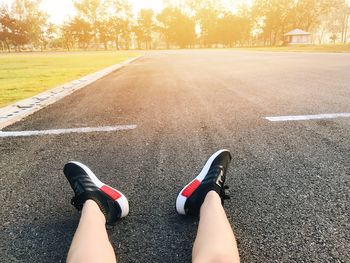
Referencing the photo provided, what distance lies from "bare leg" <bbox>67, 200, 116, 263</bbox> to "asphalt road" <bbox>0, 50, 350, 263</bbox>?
22cm

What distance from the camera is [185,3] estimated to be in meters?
92.4

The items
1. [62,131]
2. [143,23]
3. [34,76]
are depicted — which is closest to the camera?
[62,131]

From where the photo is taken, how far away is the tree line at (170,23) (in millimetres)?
74812

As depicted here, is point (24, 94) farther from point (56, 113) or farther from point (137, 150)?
point (137, 150)

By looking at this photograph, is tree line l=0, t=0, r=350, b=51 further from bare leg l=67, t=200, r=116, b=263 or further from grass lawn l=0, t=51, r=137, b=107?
bare leg l=67, t=200, r=116, b=263

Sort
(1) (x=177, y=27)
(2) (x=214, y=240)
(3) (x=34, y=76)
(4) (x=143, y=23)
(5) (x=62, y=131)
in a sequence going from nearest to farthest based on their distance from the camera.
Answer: (2) (x=214, y=240) < (5) (x=62, y=131) < (3) (x=34, y=76) < (4) (x=143, y=23) < (1) (x=177, y=27)

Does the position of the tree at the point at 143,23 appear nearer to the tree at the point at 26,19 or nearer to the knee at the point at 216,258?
the tree at the point at 26,19

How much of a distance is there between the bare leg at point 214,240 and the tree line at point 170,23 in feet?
257

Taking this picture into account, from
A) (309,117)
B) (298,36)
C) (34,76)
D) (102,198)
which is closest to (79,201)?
(102,198)

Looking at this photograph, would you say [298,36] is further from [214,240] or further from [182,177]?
[214,240]

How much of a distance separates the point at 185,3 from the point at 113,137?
321 ft

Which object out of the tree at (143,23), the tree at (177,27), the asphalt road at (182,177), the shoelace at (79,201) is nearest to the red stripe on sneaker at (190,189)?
the asphalt road at (182,177)

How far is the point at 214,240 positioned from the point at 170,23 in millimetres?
93495

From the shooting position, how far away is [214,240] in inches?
57.0
